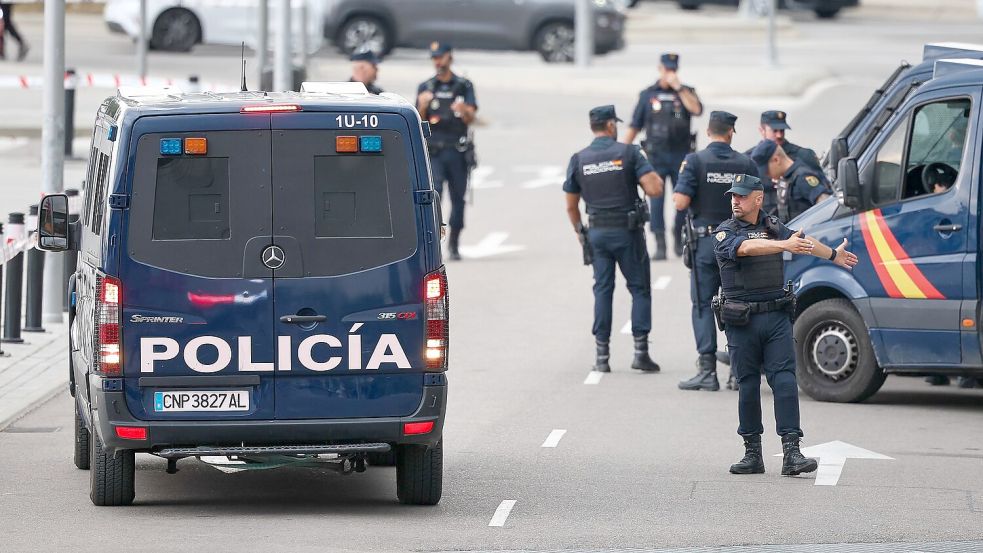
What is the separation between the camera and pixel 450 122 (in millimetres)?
19438

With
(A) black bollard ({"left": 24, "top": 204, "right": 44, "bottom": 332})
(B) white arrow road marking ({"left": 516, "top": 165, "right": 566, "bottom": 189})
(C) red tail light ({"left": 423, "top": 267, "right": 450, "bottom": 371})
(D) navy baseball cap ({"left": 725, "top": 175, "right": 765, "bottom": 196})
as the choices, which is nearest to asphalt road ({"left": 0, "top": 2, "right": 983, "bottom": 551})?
(C) red tail light ({"left": 423, "top": 267, "right": 450, "bottom": 371})

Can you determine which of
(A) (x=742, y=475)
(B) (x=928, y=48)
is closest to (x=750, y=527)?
(A) (x=742, y=475)

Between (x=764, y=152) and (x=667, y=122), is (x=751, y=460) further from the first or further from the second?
(x=667, y=122)

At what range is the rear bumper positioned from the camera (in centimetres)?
925

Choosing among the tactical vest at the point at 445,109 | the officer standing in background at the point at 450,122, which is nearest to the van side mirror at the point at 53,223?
the officer standing in background at the point at 450,122

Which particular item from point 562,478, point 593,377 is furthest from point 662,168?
point 562,478

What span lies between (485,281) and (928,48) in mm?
5819

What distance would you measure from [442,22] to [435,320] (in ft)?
90.1

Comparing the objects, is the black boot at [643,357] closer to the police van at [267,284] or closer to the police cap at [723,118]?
the police cap at [723,118]

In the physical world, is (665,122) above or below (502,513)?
above

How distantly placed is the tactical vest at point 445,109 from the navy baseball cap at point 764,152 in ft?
18.1

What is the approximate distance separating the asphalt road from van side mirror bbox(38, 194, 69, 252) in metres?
1.28

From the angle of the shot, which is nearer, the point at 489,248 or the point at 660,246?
the point at 660,246

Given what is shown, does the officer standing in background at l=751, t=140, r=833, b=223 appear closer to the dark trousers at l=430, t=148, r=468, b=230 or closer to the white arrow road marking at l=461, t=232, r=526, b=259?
the dark trousers at l=430, t=148, r=468, b=230
